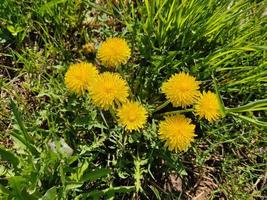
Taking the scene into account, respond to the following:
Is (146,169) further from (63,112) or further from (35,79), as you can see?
(35,79)

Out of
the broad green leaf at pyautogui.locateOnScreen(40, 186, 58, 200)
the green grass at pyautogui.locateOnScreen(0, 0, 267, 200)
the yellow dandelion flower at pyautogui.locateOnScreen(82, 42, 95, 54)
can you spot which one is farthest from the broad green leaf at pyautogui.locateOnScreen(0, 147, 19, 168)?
the yellow dandelion flower at pyautogui.locateOnScreen(82, 42, 95, 54)

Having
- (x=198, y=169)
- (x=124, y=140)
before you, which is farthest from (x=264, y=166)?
(x=124, y=140)

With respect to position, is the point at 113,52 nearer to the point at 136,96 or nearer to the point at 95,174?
the point at 136,96

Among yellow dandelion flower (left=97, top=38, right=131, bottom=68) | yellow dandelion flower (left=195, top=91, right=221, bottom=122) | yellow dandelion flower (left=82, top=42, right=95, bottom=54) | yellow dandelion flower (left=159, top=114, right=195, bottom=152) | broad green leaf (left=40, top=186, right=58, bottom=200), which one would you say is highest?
yellow dandelion flower (left=82, top=42, right=95, bottom=54)

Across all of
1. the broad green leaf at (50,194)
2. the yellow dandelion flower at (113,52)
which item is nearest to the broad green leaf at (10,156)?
the broad green leaf at (50,194)

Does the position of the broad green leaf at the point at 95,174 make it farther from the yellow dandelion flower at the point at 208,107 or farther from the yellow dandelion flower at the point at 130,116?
the yellow dandelion flower at the point at 208,107

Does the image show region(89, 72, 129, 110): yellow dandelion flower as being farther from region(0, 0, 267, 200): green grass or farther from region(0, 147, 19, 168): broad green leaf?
region(0, 147, 19, 168): broad green leaf
